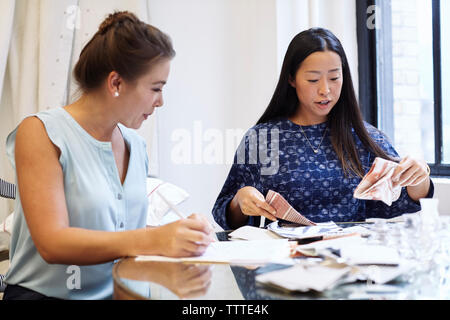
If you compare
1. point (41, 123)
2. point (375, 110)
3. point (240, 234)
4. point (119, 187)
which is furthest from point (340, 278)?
point (375, 110)

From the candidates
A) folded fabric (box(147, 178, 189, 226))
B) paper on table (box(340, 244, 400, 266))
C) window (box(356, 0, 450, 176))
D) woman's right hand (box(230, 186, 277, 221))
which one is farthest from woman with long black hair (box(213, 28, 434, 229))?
paper on table (box(340, 244, 400, 266))

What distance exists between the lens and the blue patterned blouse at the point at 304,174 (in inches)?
70.3

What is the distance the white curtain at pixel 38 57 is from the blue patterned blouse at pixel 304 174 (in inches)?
44.5

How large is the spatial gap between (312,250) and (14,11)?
6.80 ft

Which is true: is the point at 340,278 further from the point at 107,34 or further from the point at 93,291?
the point at 107,34

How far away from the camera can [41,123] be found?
1180 mm

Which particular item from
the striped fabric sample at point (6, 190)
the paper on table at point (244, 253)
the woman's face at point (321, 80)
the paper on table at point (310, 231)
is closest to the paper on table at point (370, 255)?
the paper on table at point (244, 253)

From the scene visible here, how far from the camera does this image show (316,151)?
1853 millimetres

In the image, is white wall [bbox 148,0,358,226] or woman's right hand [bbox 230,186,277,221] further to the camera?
white wall [bbox 148,0,358,226]

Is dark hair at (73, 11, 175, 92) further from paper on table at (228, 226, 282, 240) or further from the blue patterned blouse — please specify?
the blue patterned blouse

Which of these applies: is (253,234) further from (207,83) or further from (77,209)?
(207,83)

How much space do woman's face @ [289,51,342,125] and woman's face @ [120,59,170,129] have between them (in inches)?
27.1

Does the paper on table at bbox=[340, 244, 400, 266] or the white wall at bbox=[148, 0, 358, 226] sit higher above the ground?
the white wall at bbox=[148, 0, 358, 226]

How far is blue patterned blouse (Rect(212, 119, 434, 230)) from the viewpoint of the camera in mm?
1785
